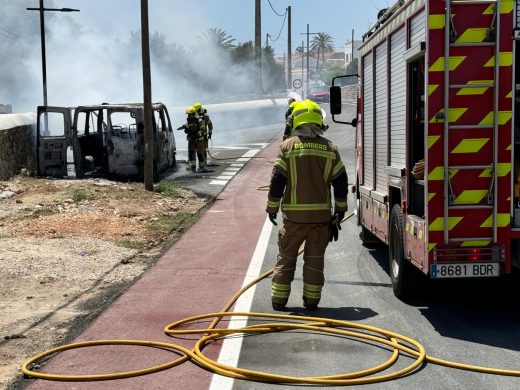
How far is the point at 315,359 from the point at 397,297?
2.22m

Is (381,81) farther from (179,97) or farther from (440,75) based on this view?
(179,97)

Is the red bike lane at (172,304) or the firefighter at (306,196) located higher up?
the firefighter at (306,196)

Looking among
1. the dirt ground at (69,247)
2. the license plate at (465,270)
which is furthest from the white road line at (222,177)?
the license plate at (465,270)

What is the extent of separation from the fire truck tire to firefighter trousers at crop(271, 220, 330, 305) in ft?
2.23

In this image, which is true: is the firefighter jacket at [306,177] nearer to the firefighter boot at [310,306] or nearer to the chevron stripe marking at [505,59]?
the firefighter boot at [310,306]

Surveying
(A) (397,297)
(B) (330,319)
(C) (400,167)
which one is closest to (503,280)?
(A) (397,297)

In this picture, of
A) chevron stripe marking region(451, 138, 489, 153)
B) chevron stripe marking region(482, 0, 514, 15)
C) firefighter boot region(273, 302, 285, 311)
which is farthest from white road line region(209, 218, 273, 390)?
chevron stripe marking region(482, 0, 514, 15)

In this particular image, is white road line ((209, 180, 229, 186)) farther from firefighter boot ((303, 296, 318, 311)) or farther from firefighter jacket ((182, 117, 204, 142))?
firefighter boot ((303, 296, 318, 311))

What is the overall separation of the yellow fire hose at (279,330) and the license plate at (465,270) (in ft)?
2.00

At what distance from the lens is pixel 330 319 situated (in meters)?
7.18

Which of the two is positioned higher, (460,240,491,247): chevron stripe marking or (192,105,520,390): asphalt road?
(460,240,491,247): chevron stripe marking

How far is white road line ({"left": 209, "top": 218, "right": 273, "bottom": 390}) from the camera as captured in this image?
5539 millimetres

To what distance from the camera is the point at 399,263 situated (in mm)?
7781

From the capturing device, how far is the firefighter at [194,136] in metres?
23.0
